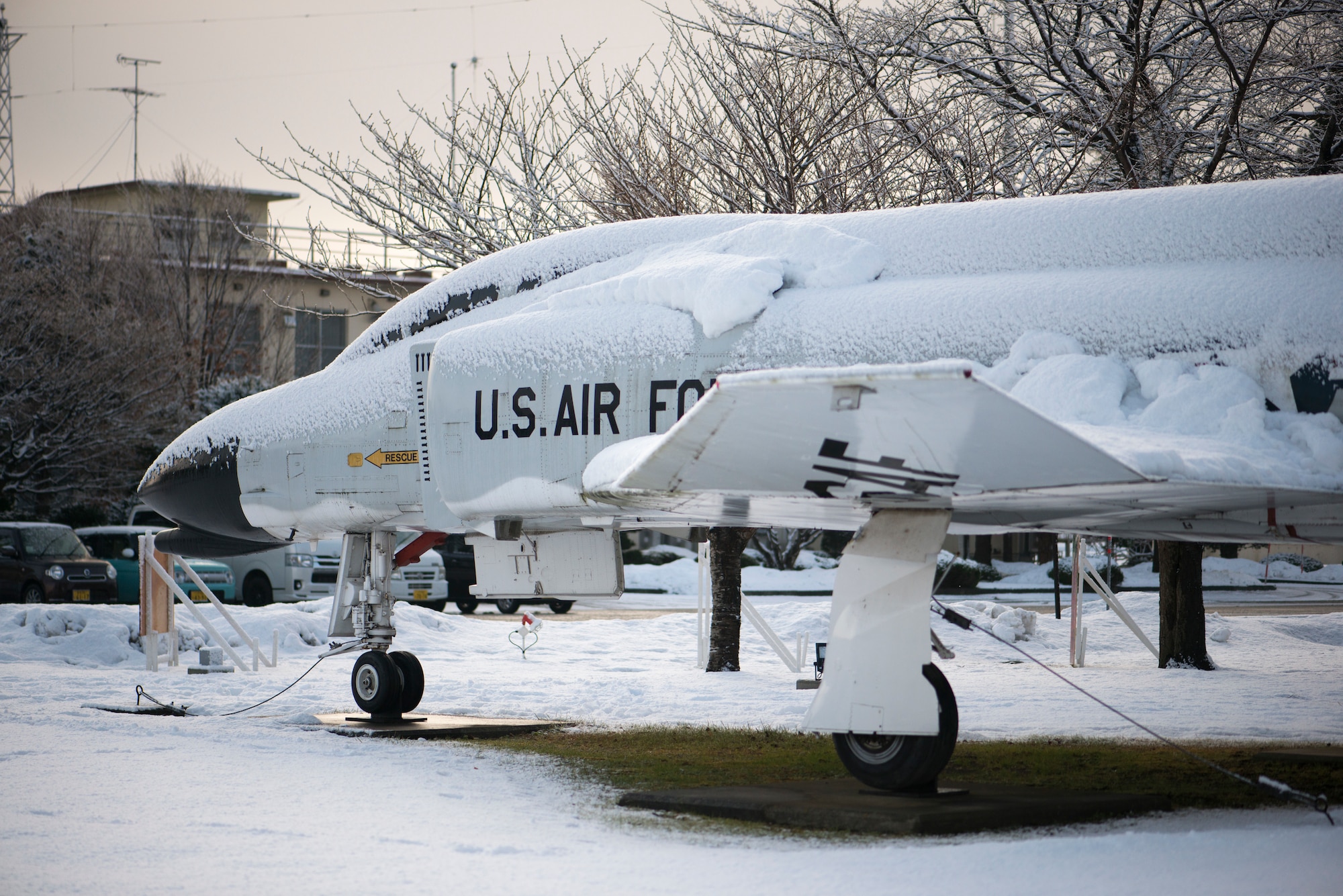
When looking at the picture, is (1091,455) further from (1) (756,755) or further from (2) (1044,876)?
(1) (756,755)

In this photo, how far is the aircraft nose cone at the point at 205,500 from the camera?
9125mm

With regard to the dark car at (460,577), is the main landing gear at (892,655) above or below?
above

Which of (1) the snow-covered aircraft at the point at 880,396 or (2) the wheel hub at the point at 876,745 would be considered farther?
(2) the wheel hub at the point at 876,745

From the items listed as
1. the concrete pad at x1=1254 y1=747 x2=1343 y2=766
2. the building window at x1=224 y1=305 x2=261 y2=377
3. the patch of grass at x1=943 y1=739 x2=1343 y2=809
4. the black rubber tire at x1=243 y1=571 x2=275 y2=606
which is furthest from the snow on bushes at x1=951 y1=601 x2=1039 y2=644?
the building window at x1=224 y1=305 x2=261 y2=377

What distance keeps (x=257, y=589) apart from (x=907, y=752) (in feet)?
66.2

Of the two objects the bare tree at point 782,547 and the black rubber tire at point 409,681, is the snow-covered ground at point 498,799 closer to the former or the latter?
the black rubber tire at point 409,681

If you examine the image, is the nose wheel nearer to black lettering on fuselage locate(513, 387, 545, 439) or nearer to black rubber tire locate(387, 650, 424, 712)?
black rubber tire locate(387, 650, 424, 712)

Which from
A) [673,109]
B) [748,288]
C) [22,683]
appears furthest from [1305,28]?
[22,683]

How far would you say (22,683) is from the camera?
11.8 m

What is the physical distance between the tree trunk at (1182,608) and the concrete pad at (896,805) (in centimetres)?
757

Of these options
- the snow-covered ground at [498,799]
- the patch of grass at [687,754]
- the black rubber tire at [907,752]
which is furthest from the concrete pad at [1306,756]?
the black rubber tire at [907,752]

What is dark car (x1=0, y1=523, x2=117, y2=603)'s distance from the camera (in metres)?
20.4

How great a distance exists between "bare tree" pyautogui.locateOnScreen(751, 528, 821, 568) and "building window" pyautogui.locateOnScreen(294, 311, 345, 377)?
1605 centimetres

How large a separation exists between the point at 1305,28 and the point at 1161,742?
6188 millimetres
